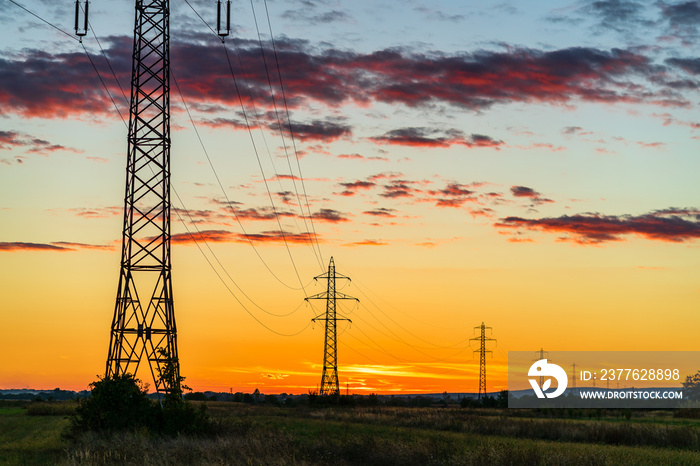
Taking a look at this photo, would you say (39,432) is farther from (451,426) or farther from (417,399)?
(417,399)

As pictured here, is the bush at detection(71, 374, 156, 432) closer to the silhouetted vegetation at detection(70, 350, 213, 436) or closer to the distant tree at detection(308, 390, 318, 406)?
the silhouetted vegetation at detection(70, 350, 213, 436)

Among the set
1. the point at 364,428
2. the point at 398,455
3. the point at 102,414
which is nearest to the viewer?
the point at 398,455

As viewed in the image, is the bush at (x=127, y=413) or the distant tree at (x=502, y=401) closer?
the bush at (x=127, y=413)

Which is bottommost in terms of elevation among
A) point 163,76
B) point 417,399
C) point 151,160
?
point 417,399

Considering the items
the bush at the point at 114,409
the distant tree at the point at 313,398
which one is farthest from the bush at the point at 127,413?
the distant tree at the point at 313,398

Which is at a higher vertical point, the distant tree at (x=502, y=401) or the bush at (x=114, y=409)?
the bush at (x=114, y=409)

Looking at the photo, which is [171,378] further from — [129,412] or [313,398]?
[313,398]

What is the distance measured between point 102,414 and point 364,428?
2495cm

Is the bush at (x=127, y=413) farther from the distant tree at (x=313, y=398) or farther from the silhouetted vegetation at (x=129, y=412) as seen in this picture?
the distant tree at (x=313, y=398)

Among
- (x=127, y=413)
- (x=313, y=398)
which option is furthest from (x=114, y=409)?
(x=313, y=398)

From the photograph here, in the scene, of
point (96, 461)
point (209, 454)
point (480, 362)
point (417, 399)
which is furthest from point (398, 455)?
point (417, 399)

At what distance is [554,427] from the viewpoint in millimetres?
58938

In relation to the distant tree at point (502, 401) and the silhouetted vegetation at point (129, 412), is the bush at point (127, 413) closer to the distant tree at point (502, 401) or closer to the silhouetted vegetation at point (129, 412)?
the silhouetted vegetation at point (129, 412)

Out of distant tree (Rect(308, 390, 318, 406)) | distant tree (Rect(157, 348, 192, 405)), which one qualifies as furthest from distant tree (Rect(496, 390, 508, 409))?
distant tree (Rect(157, 348, 192, 405))
